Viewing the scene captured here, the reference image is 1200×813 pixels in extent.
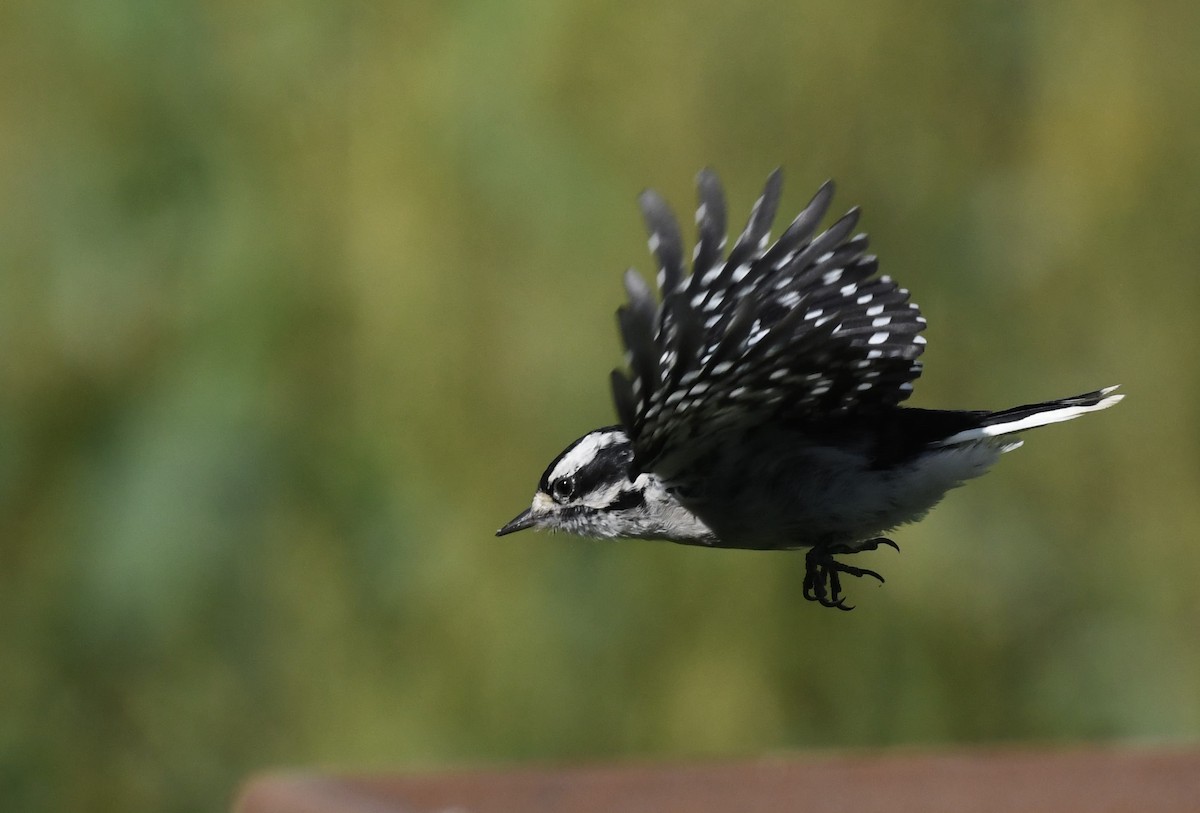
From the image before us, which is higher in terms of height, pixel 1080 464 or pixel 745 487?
pixel 1080 464

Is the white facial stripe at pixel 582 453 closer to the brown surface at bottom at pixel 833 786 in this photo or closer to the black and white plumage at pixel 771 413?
the black and white plumage at pixel 771 413

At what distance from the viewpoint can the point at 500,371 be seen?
4633mm

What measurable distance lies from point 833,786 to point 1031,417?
29.3 inches

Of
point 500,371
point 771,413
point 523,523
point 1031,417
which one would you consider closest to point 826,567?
point 771,413

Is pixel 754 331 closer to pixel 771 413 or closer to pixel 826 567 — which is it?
pixel 771 413

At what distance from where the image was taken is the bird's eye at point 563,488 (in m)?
3.02

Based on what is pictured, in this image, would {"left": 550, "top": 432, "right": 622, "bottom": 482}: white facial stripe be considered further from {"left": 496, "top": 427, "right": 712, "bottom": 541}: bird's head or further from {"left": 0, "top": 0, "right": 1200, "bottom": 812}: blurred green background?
{"left": 0, "top": 0, "right": 1200, "bottom": 812}: blurred green background

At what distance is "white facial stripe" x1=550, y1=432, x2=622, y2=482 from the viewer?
301cm

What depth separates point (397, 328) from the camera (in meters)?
4.73

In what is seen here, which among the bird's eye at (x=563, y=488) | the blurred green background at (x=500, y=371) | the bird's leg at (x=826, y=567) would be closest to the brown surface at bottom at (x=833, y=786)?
the bird's leg at (x=826, y=567)

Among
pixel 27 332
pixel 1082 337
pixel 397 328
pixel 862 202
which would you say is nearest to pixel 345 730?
pixel 397 328

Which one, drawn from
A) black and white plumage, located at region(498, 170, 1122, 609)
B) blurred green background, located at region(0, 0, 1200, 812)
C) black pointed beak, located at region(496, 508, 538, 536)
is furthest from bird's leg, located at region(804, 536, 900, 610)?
blurred green background, located at region(0, 0, 1200, 812)

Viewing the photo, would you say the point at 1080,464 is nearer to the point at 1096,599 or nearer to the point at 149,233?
the point at 1096,599

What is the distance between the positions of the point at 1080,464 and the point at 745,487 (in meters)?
2.16
